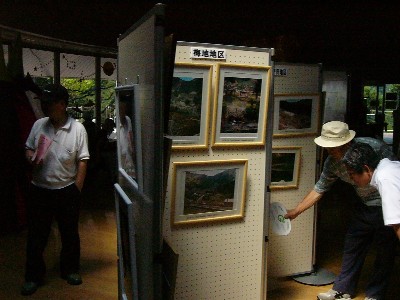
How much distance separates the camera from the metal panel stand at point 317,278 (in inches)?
146

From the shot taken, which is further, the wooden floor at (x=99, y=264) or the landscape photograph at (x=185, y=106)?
the wooden floor at (x=99, y=264)

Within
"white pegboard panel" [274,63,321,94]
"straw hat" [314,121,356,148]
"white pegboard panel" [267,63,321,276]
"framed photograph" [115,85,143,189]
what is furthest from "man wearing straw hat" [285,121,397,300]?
"framed photograph" [115,85,143,189]

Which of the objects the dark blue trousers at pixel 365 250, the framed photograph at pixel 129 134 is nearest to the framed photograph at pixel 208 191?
the framed photograph at pixel 129 134

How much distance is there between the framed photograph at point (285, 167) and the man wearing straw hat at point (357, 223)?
1.21ft

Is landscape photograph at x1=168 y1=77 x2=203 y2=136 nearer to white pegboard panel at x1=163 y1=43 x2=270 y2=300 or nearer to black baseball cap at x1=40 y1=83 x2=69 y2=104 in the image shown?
white pegboard panel at x1=163 y1=43 x2=270 y2=300

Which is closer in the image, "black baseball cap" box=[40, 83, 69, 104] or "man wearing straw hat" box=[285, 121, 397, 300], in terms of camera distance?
"man wearing straw hat" box=[285, 121, 397, 300]

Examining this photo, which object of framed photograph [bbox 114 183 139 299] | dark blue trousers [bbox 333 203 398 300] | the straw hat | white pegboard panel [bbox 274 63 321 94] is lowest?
dark blue trousers [bbox 333 203 398 300]

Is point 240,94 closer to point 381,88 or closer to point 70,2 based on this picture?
point 70,2

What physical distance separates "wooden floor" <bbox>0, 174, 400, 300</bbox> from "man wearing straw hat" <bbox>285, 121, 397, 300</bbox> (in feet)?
0.93

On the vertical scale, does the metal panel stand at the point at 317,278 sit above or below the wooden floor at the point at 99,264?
above

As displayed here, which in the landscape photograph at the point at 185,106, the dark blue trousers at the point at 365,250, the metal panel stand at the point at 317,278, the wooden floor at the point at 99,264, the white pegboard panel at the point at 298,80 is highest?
the white pegboard panel at the point at 298,80

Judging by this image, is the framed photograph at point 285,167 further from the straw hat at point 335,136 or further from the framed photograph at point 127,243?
the framed photograph at point 127,243

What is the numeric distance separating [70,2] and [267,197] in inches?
168

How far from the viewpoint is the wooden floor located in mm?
3516
